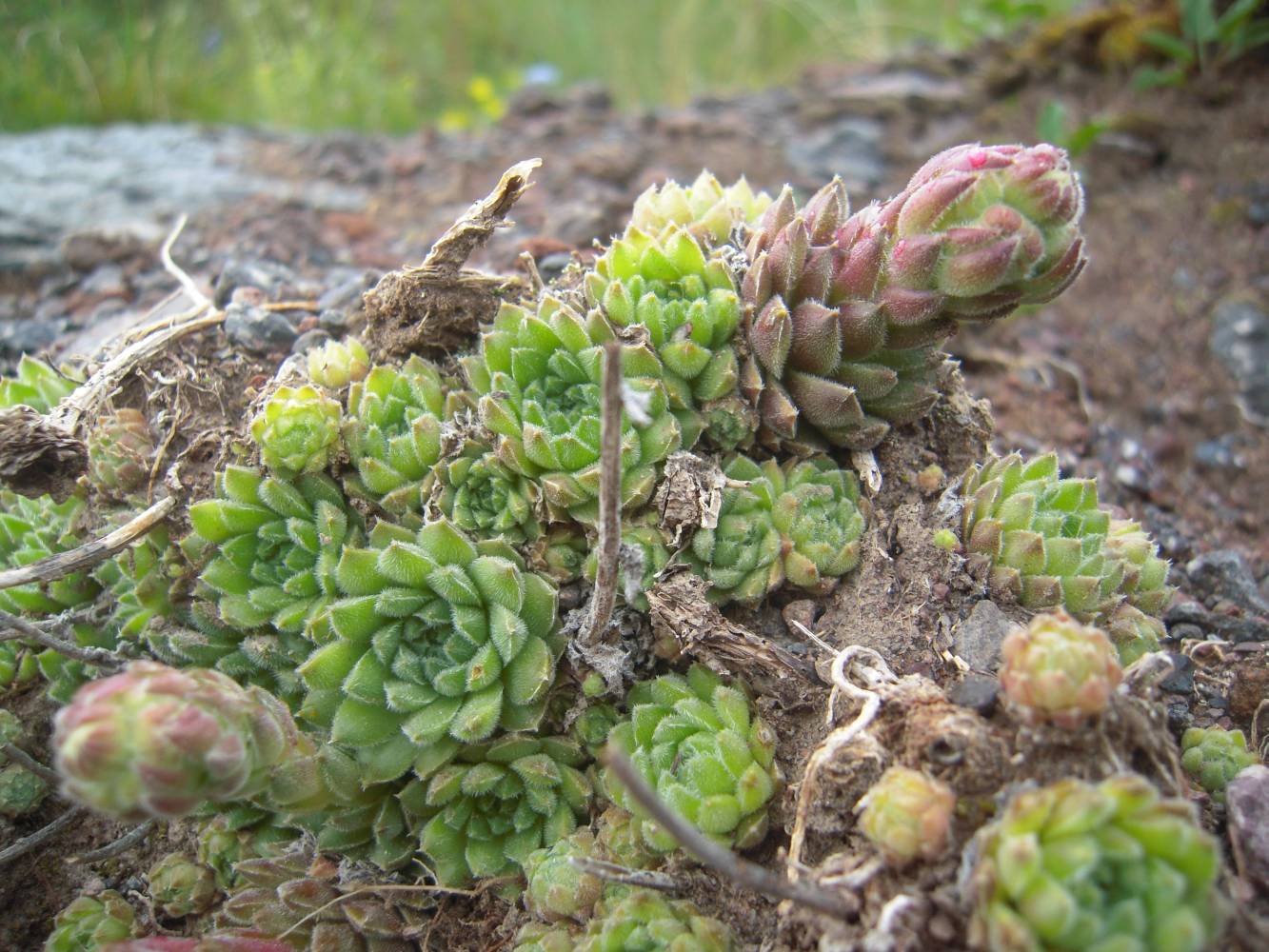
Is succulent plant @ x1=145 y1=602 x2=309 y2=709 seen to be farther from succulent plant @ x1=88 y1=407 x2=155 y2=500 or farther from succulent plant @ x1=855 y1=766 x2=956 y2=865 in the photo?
succulent plant @ x1=855 y1=766 x2=956 y2=865

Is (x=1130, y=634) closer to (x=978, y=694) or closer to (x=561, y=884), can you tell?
(x=978, y=694)

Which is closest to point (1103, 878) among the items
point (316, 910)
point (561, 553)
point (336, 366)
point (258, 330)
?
point (561, 553)

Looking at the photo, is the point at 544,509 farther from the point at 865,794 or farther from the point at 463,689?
the point at 865,794

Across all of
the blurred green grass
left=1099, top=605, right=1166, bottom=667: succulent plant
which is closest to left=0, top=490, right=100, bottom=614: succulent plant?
left=1099, top=605, right=1166, bottom=667: succulent plant

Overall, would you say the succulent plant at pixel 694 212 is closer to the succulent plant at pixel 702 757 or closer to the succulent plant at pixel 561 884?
the succulent plant at pixel 702 757

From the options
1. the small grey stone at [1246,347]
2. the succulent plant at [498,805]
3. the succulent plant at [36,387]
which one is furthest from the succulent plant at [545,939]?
the small grey stone at [1246,347]
